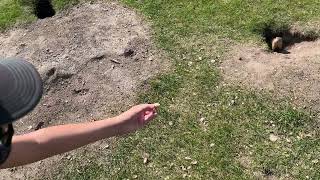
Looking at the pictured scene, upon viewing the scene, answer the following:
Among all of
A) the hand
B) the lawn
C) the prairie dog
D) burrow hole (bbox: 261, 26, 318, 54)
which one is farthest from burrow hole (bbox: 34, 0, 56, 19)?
the hand

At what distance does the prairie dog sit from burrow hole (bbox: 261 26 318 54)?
2 centimetres

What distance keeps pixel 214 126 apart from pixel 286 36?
69.3 inches

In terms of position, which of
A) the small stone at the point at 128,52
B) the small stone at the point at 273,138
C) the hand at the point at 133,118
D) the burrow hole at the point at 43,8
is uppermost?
the hand at the point at 133,118

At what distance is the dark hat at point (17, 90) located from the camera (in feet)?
8.71

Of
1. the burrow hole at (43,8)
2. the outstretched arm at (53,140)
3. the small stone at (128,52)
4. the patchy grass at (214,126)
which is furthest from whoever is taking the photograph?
the burrow hole at (43,8)

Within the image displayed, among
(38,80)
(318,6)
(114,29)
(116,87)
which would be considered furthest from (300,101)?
(38,80)

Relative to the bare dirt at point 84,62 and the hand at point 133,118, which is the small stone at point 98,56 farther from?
the hand at point 133,118

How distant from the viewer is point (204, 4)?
7637 millimetres

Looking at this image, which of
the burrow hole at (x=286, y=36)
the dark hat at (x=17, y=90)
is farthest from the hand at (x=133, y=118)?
the burrow hole at (x=286, y=36)

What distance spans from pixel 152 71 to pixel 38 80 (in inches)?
158

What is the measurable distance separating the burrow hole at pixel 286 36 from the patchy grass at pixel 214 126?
7cm

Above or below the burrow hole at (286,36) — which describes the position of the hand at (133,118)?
above

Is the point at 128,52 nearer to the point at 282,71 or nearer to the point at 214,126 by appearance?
the point at 214,126

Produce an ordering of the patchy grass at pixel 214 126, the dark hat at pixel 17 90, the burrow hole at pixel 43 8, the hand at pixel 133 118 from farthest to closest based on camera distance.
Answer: the burrow hole at pixel 43 8, the patchy grass at pixel 214 126, the hand at pixel 133 118, the dark hat at pixel 17 90
